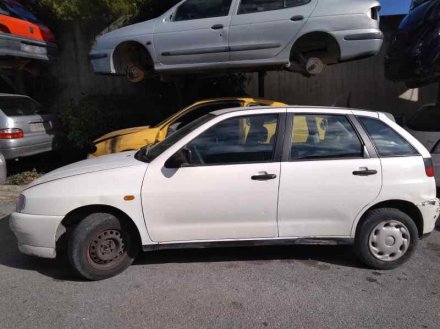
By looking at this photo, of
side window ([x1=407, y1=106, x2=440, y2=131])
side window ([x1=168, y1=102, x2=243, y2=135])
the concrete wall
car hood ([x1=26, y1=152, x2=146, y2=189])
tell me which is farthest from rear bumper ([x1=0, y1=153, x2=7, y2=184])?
side window ([x1=407, y1=106, x2=440, y2=131])

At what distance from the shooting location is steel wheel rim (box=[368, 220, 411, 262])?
4328mm

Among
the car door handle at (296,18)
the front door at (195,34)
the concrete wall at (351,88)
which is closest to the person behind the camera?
the car door handle at (296,18)

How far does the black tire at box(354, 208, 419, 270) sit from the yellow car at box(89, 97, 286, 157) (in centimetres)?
307

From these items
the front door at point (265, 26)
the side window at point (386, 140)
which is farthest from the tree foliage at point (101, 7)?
the side window at point (386, 140)

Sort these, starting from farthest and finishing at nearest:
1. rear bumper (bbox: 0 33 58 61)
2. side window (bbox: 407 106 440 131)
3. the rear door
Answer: rear bumper (bbox: 0 33 58 61), the rear door, side window (bbox: 407 106 440 131)

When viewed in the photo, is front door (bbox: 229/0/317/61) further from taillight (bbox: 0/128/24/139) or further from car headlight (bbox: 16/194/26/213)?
car headlight (bbox: 16/194/26/213)

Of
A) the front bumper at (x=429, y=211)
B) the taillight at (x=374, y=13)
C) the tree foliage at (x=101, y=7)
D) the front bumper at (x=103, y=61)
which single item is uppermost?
the tree foliage at (x=101, y=7)

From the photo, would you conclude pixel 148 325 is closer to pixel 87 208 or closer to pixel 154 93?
pixel 87 208

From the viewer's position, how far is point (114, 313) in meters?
3.56

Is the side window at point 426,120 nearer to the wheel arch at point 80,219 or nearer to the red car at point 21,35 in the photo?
the wheel arch at point 80,219

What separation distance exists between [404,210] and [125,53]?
546 cm

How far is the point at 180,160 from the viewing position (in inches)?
162

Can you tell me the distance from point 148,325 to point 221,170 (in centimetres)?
146

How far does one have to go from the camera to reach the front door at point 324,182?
165 inches
